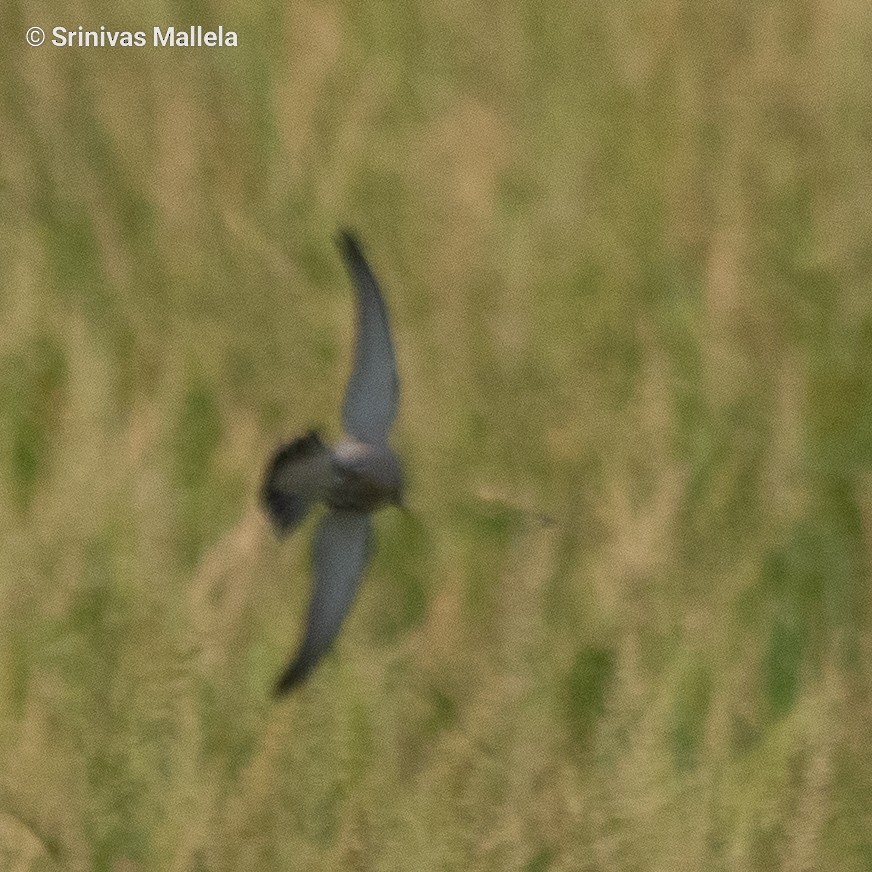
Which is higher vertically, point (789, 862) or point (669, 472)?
point (669, 472)

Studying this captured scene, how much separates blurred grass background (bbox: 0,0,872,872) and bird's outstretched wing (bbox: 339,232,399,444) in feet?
0.74

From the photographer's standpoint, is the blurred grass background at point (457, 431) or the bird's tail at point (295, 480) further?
the blurred grass background at point (457, 431)

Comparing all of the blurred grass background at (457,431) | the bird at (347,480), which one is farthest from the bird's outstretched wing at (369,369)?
the blurred grass background at (457,431)

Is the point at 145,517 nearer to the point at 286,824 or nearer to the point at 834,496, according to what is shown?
the point at 286,824

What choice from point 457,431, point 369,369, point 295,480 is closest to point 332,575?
point 295,480

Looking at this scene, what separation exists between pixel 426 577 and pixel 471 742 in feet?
0.96

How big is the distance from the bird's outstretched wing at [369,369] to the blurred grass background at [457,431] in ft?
0.74

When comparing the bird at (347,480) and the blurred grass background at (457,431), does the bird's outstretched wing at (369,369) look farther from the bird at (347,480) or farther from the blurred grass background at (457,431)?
the blurred grass background at (457,431)

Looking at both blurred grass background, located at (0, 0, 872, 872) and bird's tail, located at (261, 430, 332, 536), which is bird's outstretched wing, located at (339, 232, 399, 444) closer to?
bird's tail, located at (261, 430, 332, 536)

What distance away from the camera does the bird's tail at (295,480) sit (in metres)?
1.70

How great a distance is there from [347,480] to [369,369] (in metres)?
0.15

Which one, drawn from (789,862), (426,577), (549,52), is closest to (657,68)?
(549,52)

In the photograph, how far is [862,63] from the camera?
2.33 metres

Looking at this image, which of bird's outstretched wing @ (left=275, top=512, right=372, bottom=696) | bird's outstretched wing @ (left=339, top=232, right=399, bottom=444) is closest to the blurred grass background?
bird's outstretched wing @ (left=275, top=512, right=372, bottom=696)
